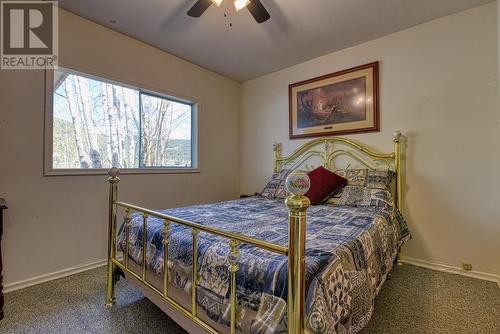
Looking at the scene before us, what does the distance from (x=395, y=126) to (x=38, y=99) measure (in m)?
3.61

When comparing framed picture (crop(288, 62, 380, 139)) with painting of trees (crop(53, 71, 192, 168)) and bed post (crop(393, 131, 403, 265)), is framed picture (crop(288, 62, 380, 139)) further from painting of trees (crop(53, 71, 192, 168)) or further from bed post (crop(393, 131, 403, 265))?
painting of trees (crop(53, 71, 192, 168))

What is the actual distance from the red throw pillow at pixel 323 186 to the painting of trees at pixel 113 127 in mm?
1885

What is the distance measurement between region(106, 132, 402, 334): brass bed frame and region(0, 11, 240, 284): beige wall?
883mm

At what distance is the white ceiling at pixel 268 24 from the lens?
2248 mm

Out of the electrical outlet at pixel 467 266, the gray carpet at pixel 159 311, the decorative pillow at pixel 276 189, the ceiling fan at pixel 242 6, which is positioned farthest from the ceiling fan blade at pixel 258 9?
the electrical outlet at pixel 467 266

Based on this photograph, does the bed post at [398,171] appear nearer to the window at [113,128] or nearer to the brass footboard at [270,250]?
the brass footboard at [270,250]

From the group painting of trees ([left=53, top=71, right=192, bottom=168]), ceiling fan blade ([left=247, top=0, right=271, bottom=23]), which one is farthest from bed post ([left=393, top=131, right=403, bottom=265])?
painting of trees ([left=53, top=71, right=192, bottom=168])

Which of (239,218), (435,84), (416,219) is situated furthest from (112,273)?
(435,84)

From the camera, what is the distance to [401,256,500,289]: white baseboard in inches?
86.6

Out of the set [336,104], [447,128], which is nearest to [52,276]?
[336,104]

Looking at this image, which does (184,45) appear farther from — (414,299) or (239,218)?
(414,299)

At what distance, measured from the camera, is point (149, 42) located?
290 cm

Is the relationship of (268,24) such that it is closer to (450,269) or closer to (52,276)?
(450,269)

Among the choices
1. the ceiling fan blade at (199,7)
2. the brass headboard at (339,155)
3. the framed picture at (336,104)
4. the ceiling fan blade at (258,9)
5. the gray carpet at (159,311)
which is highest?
the ceiling fan blade at (199,7)
